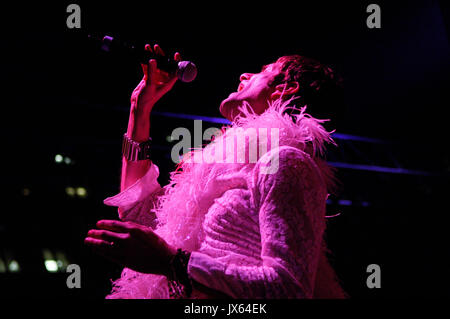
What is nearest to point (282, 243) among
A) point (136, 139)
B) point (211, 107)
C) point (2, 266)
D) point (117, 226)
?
point (117, 226)

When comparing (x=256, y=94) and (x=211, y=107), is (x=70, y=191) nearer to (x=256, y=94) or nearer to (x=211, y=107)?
(x=211, y=107)

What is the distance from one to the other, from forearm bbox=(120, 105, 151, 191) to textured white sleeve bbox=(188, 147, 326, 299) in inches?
26.8

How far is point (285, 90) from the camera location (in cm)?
138

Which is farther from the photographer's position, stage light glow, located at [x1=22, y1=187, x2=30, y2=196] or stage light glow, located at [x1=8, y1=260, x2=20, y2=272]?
stage light glow, located at [x1=8, y1=260, x2=20, y2=272]

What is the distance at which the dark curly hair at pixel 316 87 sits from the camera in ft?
4.45

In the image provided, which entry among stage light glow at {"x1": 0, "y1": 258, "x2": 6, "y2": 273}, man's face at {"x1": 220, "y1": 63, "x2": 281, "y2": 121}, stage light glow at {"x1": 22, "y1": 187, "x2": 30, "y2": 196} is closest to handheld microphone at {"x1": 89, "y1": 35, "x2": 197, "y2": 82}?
man's face at {"x1": 220, "y1": 63, "x2": 281, "y2": 121}

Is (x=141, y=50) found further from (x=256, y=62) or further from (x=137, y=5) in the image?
(x=256, y=62)

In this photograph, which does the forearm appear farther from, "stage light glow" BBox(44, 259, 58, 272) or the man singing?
"stage light glow" BBox(44, 259, 58, 272)

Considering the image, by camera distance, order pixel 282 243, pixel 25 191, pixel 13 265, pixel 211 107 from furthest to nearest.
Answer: pixel 13 265 → pixel 25 191 → pixel 211 107 → pixel 282 243

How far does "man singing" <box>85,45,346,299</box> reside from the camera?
83 cm

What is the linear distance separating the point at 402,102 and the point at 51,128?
4.09m

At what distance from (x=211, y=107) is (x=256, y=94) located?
255 cm

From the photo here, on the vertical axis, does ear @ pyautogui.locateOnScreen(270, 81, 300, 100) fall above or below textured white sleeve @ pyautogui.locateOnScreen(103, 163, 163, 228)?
above

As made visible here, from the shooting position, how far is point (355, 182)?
547 centimetres
